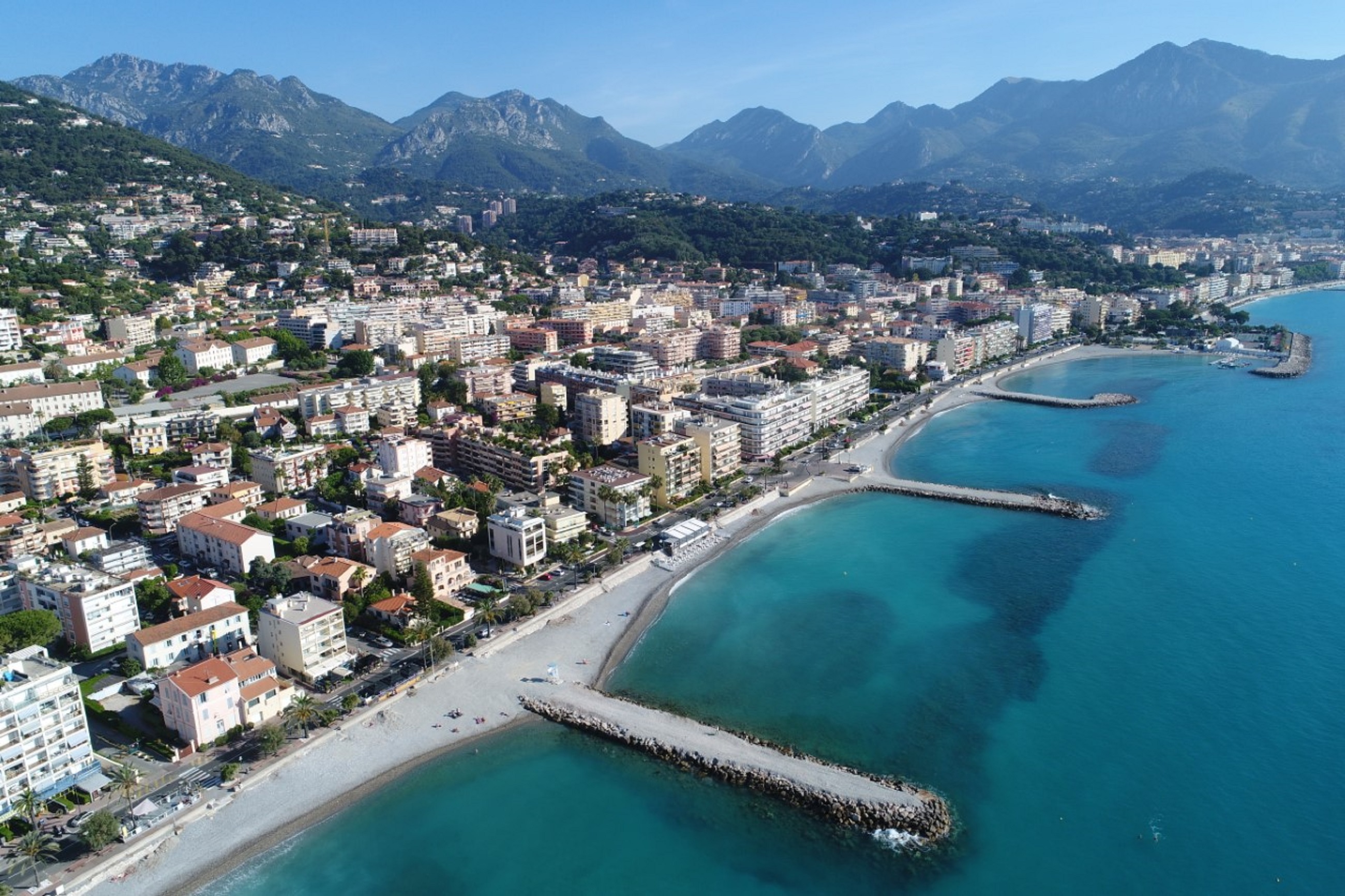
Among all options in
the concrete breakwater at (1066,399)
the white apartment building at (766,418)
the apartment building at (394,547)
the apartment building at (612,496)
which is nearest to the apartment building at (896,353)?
the concrete breakwater at (1066,399)

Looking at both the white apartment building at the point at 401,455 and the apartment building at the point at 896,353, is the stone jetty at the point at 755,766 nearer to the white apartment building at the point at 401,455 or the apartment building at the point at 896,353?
the white apartment building at the point at 401,455

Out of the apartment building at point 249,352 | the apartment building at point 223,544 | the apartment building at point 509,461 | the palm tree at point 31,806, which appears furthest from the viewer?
the apartment building at point 249,352

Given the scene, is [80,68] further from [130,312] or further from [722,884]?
[722,884]

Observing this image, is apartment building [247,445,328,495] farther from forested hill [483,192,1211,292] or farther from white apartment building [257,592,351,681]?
forested hill [483,192,1211,292]

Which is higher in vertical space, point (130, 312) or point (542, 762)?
point (130, 312)

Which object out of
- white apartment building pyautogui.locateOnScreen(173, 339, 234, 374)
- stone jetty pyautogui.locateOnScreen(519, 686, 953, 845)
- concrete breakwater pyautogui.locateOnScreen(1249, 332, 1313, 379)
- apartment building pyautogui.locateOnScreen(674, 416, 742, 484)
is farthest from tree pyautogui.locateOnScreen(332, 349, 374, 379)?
concrete breakwater pyautogui.locateOnScreen(1249, 332, 1313, 379)

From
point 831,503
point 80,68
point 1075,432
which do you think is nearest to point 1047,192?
point 1075,432

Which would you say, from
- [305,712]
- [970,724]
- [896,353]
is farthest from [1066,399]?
[305,712]
